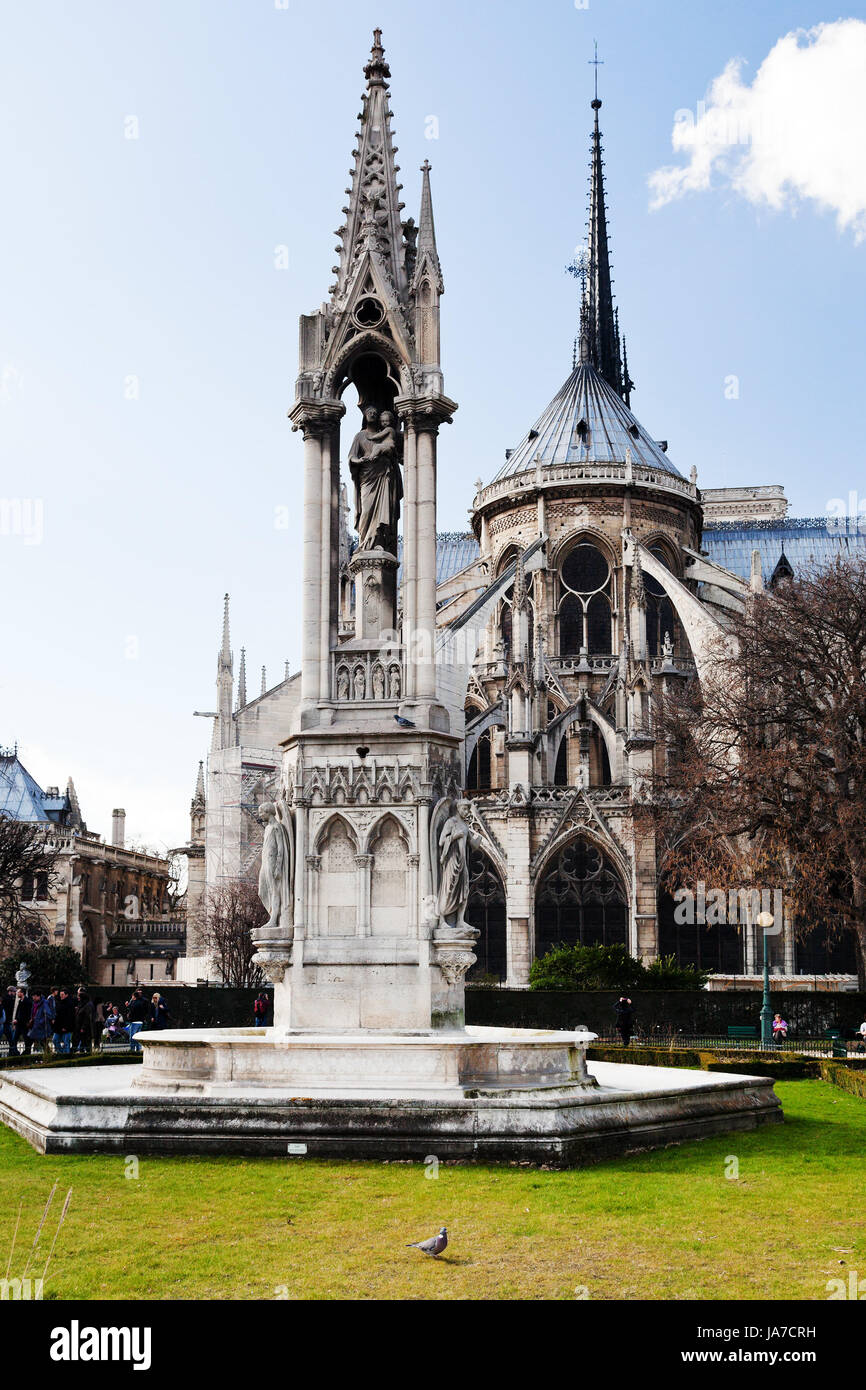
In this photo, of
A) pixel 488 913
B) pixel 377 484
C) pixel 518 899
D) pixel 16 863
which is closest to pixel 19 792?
pixel 16 863

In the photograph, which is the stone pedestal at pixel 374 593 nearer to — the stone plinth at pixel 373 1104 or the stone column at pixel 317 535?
the stone column at pixel 317 535

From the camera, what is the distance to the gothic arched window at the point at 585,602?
56125 mm

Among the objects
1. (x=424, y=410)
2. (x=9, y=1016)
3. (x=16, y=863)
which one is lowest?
(x=9, y=1016)

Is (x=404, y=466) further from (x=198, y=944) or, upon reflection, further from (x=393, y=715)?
(x=198, y=944)

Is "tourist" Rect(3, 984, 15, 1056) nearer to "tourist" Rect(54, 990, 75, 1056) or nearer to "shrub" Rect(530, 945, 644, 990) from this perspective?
"tourist" Rect(54, 990, 75, 1056)

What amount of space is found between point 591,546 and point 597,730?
948cm

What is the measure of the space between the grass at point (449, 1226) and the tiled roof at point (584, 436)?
4915 cm

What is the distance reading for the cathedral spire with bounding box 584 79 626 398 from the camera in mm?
85688

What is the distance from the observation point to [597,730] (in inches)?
2012

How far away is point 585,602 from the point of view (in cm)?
5662

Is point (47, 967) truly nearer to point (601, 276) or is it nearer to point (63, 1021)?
point (63, 1021)

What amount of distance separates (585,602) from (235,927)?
19.8m
